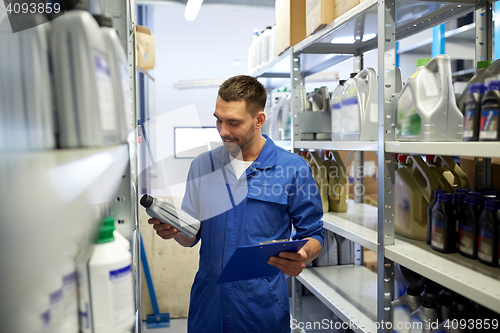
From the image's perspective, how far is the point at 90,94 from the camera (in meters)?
0.51

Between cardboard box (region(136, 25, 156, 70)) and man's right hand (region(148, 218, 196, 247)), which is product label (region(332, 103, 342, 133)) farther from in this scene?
cardboard box (region(136, 25, 156, 70))

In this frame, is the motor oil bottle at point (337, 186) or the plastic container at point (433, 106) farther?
the motor oil bottle at point (337, 186)

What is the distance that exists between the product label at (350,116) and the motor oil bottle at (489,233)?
2.70ft

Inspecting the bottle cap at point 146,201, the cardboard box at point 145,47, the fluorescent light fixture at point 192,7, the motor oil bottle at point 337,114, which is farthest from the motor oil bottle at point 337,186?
the cardboard box at point 145,47

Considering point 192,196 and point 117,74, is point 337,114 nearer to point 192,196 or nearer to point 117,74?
point 192,196

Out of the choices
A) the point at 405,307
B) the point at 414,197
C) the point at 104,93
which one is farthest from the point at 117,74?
the point at 405,307

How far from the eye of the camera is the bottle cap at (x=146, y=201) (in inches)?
45.4

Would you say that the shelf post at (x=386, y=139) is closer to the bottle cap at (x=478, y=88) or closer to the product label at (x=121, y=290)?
the bottle cap at (x=478, y=88)

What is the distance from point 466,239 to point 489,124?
0.47 meters

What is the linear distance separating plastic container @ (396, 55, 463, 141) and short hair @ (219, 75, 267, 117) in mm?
717

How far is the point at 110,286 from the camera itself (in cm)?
55

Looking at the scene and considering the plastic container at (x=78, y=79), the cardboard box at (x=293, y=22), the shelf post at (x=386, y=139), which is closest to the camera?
the plastic container at (x=78, y=79)

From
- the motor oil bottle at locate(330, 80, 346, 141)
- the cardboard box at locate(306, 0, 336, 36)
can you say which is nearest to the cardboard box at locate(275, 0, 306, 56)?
the cardboard box at locate(306, 0, 336, 36)

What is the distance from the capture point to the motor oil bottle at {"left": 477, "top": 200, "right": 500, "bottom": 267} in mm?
1238
